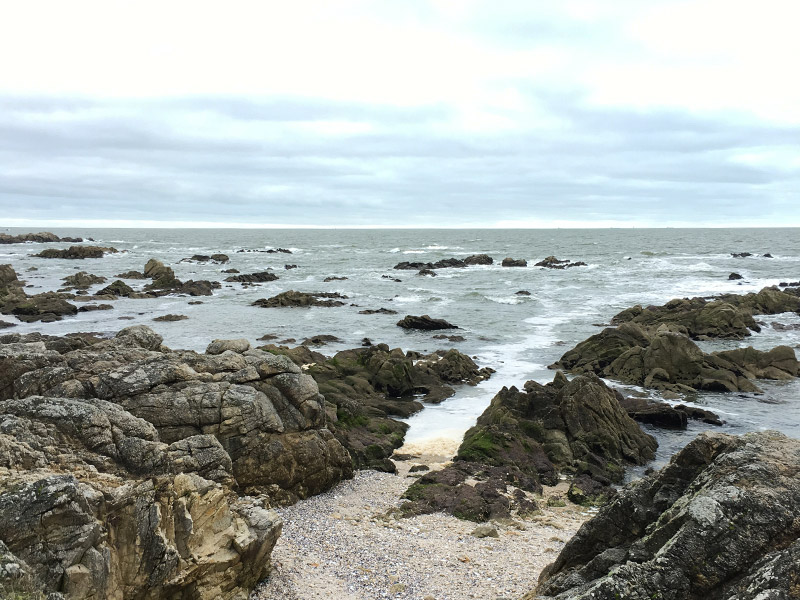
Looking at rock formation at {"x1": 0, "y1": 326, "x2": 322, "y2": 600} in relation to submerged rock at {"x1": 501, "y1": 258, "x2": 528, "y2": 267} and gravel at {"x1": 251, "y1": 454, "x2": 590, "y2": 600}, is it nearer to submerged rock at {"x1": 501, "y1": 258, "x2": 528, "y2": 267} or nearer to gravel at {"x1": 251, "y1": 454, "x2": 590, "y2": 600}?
gravel at {"x1": 251, "y1": 454, "x2": 590, "y2": 600}

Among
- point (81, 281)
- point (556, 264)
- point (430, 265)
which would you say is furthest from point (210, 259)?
point (556, 264)

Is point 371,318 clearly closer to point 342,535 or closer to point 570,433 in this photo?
point 570,433

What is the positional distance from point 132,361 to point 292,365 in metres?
4.12

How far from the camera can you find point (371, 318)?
163 ft

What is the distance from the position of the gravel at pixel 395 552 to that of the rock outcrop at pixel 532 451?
774 millimetres

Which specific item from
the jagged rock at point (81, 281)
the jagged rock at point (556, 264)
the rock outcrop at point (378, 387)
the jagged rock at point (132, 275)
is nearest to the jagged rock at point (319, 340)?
the rock outcrop at point (378, 387)

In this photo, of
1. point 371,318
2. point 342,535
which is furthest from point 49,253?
point 342,535

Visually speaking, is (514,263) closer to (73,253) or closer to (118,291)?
(118,291)

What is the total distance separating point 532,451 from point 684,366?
14.7 meters

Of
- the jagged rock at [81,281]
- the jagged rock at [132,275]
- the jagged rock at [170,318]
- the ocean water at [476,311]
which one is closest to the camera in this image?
the ocean water at [476,311]

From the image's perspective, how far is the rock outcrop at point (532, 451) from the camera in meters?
15.8

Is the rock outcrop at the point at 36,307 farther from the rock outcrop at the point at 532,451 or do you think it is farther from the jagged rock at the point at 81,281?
the rock outcrop at the point at 532,451

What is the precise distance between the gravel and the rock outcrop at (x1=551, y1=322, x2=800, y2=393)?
1643cm

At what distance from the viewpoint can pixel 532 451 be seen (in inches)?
784
